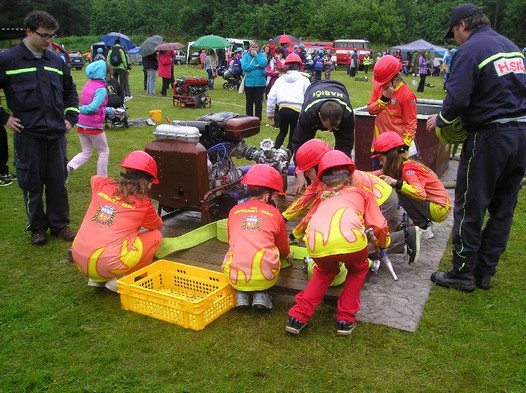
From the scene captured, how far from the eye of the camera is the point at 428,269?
15.6 feet

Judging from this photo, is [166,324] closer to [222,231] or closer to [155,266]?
[155,266]

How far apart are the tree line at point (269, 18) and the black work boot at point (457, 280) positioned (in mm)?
47380

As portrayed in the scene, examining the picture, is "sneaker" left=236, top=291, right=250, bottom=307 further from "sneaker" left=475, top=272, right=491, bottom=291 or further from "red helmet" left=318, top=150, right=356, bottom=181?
"sneaker" left=475, top=272, right=491, bottom=291

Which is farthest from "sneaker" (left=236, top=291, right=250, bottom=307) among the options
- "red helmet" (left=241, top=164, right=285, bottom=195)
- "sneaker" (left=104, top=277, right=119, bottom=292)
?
"sneaker" (left=104, top=277, right=119, bottom=292)

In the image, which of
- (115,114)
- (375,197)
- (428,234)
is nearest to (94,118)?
(375,197)

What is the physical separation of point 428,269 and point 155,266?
2.41 m

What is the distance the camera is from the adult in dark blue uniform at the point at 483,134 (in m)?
3.87

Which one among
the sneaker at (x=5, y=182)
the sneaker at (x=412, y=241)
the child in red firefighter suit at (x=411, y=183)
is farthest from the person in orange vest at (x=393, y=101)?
the sneaker at (x=5, y=182)

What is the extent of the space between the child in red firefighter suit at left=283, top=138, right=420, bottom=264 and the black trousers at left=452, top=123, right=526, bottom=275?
0.43 meters

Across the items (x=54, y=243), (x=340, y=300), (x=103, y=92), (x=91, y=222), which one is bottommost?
(x=54, y=243)

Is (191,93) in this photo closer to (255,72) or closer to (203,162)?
(255,72)

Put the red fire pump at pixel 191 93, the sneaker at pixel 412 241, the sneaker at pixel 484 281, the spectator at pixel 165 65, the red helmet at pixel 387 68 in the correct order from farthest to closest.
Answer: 1. the spectator at pixel 165 65
2. the red fire pump at pixel 191 93
3. the red helmet at pixel 387 68
4. the sneaker at pixel 412 241
5. the sneaker at pixel 484 281

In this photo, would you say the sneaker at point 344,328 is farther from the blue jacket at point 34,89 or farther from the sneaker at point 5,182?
the sneaker at point 5,182

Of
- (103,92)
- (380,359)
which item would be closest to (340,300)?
(380,359)
